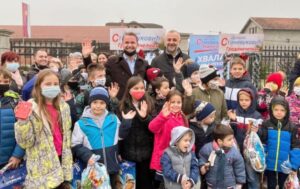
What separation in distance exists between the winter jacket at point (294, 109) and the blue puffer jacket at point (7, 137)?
11.3 ft

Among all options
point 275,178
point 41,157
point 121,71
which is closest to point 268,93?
point 275,178

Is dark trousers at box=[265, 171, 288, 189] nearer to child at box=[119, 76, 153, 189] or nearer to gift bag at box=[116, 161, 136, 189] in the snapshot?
child at box=[119, 76, 153, 189]

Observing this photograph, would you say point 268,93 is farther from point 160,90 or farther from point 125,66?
point 125,66

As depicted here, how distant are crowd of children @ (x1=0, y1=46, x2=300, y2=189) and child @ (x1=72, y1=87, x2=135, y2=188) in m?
0.01

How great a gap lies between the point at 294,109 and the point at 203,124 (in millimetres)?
1418

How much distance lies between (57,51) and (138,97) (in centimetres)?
1049

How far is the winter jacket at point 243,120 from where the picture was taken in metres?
5.09

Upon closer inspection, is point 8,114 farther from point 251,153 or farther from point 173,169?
point 251,153

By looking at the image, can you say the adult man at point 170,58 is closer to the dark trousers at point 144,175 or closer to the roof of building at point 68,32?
the dark trousers at point 144,175

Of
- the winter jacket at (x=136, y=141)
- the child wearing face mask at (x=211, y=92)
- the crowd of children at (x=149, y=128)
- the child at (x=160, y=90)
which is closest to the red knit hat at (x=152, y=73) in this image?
the crowd of children at (x=149, y=128)

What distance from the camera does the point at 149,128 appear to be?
15.5ft

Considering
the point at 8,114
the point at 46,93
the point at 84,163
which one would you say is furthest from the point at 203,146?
the point at 8,114

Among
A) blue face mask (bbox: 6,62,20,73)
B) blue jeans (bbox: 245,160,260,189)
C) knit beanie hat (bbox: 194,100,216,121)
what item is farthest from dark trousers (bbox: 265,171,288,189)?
blue face mask (bbox: 6,62,20,73)

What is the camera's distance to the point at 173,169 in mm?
4414
